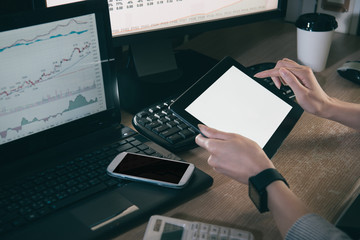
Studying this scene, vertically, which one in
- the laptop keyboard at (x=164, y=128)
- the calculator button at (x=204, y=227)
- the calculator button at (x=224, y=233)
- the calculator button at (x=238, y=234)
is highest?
the laptop keyboard at (x=164, y=128)

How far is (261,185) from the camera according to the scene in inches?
24.1

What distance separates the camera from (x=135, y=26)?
90cm

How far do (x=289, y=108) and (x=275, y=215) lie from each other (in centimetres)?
26

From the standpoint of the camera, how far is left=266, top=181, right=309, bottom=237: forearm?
22.7 inches

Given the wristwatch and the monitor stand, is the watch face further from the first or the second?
the monitor stand

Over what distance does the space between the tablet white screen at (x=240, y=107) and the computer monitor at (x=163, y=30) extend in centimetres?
21

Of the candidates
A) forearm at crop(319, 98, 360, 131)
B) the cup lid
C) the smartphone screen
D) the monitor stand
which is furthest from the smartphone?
the cup lid

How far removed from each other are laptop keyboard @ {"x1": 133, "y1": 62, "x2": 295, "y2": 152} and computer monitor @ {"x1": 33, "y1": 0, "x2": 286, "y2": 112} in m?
0.08

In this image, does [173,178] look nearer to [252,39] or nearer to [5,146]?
[5,146]

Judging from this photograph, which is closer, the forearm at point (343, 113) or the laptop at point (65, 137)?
the laptop at point (65, 137)

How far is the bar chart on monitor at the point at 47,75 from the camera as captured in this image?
2.18 feet

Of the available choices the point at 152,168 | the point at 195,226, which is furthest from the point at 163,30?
the point at 195,226

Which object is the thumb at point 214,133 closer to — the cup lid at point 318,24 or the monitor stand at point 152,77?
the monitor stand at point 152,77

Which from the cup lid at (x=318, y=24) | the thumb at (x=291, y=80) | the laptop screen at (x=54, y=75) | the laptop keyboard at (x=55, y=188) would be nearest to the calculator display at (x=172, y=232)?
the laptop keyboard at (x=55, y=188)
